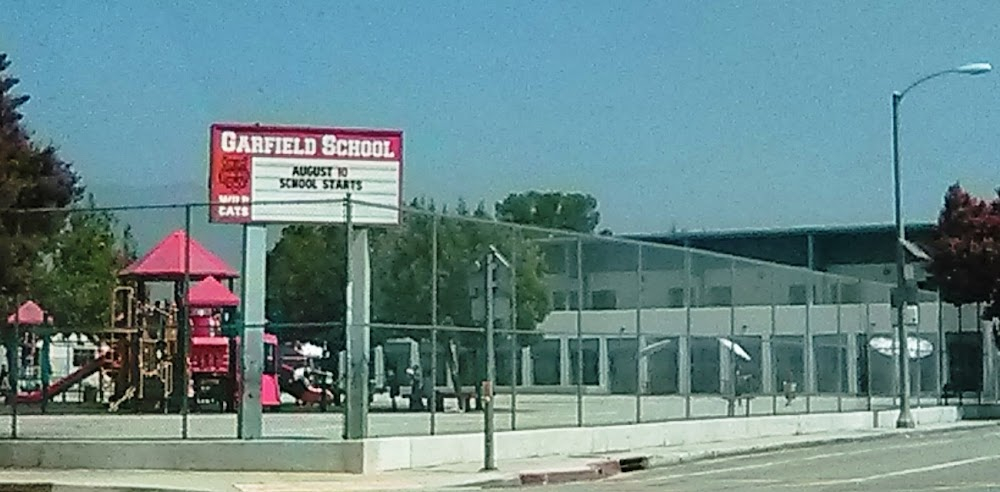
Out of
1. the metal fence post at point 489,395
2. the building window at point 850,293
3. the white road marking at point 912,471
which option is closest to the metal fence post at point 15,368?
the metal fence post at point 489,395

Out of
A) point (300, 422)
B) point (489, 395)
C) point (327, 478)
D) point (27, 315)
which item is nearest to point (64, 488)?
point (327, 478)

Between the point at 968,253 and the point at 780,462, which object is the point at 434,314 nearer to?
the point at 780,462

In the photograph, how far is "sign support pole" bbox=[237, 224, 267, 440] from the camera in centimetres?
2692

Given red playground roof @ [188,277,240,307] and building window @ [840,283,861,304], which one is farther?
building window @ [840,283,861,304]

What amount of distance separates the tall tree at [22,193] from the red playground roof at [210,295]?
2470 mm

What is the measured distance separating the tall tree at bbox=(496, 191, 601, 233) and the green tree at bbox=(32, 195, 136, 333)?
82.5m

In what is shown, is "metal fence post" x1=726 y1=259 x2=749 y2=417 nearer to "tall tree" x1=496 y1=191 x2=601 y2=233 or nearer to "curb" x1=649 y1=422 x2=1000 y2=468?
"curb" x1=649 y1=422 x2=1000 y2=468

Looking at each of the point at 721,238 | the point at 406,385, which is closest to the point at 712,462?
the point at 406,385

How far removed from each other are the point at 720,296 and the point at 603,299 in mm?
5715

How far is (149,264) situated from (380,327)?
516cm

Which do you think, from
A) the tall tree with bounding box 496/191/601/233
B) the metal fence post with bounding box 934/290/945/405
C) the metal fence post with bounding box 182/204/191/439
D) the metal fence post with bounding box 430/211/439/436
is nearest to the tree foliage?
the metal fence post with bounding box 934/290/945/405

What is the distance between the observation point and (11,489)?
81.3 feet

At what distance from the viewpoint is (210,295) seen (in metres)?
30.9

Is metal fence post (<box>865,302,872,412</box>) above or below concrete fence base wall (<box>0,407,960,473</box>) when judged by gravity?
above
